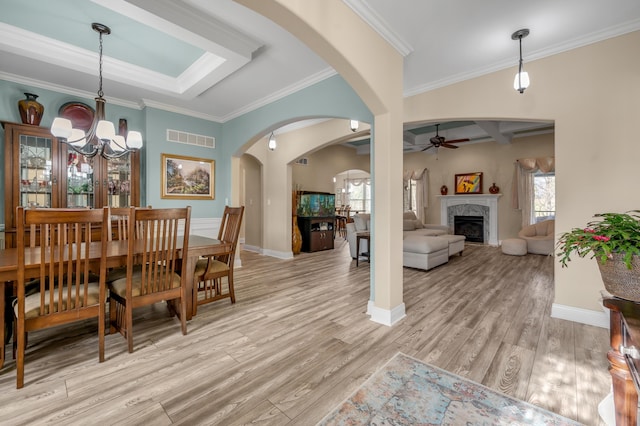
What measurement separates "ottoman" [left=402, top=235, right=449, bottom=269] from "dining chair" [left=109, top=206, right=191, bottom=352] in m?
3.55

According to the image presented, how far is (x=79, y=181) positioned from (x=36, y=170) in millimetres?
431

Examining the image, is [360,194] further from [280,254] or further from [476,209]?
[280,254]

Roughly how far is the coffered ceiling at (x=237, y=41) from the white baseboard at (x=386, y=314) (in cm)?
264

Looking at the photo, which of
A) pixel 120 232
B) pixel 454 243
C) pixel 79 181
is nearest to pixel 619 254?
pixel 120 232

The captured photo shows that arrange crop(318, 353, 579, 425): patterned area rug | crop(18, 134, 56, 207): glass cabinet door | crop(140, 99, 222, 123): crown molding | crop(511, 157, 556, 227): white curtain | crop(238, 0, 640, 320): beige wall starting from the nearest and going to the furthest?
crop(318, 353, 579, 425): patterned area rug, crop(238, 0, 640, 320): beige wall, crop(18, 134, 56, 207): glass cabinet door, crop(140, 99, 222, 123): crown molding, crop(511, 157, 556, 227): white curtain

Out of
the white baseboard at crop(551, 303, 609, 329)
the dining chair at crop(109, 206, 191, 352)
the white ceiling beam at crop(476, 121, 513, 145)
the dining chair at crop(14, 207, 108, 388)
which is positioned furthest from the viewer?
the white ceiling beam at crop(476, 121, 513, 145)

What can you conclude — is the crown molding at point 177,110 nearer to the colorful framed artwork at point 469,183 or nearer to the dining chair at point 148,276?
the dining chair at point 148,276

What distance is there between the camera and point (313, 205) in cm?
→ 693

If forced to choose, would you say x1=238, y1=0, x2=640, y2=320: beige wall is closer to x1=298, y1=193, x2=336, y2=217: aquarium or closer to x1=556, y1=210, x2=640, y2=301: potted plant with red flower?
x1=556, y1=210, x2=640, y2=301: potted plant with red flower

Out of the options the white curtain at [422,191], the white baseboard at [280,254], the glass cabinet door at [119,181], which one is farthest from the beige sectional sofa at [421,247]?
the glass cabinet door at [119,181]

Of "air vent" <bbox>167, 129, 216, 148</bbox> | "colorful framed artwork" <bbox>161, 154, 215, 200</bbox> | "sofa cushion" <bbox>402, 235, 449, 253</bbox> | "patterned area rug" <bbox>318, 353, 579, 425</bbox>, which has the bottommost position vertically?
"patterned area rug" <bbox>318, 353, 579, 425</bbox>

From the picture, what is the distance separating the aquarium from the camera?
22.5 feet

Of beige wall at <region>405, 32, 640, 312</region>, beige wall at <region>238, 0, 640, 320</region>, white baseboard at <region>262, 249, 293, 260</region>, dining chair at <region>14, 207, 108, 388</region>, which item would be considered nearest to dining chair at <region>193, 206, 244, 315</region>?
dining chair at <region>14, 207, 108, 388</region>

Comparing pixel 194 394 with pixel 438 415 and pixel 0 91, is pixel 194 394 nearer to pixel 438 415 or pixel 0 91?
pixel 438 415
